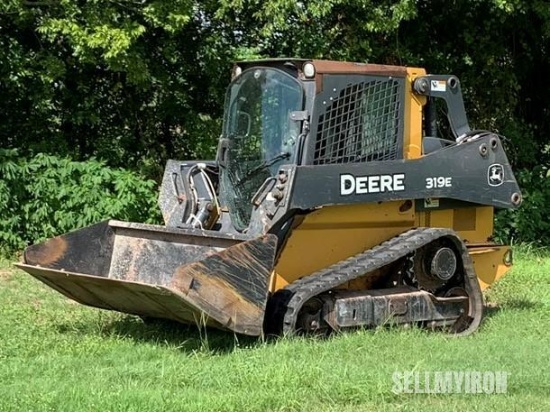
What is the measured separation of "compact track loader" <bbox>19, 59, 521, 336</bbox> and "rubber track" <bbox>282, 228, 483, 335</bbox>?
0.01 metres

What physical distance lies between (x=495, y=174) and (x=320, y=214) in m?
1.76

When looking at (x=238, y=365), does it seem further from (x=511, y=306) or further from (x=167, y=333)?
(x=511, y=306)

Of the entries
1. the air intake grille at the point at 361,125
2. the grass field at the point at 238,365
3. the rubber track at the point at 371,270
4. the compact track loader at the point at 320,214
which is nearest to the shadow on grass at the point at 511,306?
the grass field at the point at 238,365

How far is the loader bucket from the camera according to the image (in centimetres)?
650

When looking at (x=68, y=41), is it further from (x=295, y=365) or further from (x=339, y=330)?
(x=295, y=365)

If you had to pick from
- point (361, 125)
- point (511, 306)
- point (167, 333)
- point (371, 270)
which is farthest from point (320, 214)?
point (511, 306)

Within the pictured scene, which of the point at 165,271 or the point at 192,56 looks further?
the point at 192,56

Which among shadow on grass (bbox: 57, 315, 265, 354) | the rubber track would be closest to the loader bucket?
shadow on grass (bbox: 57, 315, 265, 354)

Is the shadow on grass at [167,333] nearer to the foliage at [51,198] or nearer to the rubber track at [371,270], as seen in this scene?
the rubber track at [371,270]

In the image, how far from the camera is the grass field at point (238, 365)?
545 cm

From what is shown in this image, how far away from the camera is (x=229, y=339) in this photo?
24.1 feet

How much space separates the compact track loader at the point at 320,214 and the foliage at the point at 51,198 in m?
3.65

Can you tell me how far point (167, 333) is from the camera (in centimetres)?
765

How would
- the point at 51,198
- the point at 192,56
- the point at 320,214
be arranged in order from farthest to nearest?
1. the point at 192,56
2. the point at 51,198
3. the point at 320,214
